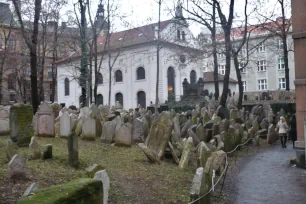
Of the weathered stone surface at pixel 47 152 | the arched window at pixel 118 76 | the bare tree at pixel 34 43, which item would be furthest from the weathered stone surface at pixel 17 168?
the arched window at pixel 118 76

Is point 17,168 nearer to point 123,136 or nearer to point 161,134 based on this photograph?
point 161,134

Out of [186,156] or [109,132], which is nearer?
[186,156]

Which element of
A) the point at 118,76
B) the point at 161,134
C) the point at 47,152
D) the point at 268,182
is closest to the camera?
the point at 47,152

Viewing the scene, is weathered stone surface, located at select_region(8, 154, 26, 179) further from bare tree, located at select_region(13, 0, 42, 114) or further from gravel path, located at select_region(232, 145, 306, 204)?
bare tree, located at select_region(13, 0, 42, 114)

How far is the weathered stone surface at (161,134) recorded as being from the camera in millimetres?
9156

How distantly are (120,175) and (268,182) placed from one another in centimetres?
382

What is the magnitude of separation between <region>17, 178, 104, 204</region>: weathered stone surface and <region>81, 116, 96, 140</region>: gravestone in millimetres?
7549

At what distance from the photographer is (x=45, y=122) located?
10695mm

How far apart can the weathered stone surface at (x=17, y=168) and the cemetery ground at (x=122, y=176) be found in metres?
0.10

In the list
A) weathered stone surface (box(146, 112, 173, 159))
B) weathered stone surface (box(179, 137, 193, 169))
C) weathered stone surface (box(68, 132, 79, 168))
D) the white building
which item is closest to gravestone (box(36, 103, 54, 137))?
weathered stone surface (box(146, 112, 173, 159))

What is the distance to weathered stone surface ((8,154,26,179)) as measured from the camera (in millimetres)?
5539

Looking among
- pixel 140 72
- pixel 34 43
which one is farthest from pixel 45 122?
pixel 140 72

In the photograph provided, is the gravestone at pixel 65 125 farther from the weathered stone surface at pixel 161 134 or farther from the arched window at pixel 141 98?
the arched window at pixel 141 98

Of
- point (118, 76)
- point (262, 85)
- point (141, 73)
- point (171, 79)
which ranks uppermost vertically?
point (141, 73)
